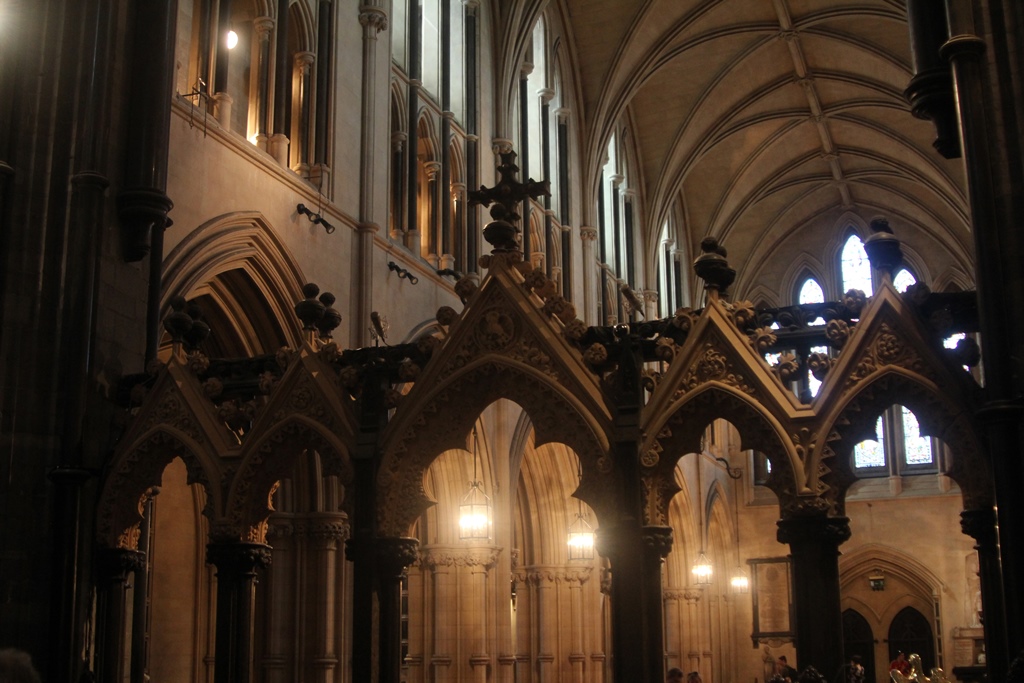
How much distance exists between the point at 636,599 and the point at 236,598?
263 centimetres

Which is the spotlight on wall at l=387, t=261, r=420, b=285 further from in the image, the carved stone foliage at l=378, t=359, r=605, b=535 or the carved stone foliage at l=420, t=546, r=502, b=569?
the carved stone foliage at l=378, t=359, r=605, b=535

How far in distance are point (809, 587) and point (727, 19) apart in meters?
18.3

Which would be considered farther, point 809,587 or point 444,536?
point 444,536

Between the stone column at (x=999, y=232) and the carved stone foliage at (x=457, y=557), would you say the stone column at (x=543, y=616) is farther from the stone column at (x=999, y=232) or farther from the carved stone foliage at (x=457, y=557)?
the stone column at (x=999, y=232)

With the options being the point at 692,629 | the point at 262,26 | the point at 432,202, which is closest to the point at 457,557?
the point at 432,202

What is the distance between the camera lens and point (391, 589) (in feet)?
25.9

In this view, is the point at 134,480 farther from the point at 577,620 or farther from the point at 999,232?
the point at 577,620

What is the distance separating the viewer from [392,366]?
812cm

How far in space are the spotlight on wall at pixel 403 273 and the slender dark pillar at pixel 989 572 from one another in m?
8.77

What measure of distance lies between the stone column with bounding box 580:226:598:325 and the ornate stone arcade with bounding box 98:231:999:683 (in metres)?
14.0

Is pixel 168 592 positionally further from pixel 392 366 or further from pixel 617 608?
pixel 617 608

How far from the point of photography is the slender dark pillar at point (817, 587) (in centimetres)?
699

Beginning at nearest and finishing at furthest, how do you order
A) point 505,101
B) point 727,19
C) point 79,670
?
1. point 79,670
2. point 505,101
3. point 727,19

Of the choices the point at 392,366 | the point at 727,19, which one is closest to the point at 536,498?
the point at 727,19
